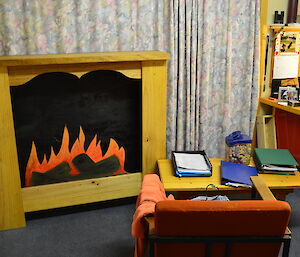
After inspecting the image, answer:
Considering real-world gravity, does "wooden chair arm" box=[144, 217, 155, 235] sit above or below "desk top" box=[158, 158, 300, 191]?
above

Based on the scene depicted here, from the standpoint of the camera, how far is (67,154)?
98.7 inches

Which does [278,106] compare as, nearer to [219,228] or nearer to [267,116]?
[267,116]

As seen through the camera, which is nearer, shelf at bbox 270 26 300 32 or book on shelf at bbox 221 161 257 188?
book on shelf at bbox 221 161 257 188

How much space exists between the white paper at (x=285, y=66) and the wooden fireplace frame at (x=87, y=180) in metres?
1.15

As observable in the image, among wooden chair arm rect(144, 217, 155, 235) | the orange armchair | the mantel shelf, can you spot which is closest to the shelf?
the mantel shelf

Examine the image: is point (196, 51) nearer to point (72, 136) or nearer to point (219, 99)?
point (219, 99)

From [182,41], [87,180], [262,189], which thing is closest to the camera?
[262,189]

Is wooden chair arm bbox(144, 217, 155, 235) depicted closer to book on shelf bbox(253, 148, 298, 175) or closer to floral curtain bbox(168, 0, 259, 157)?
book on shelf bbox(253, 148, 298, 175)

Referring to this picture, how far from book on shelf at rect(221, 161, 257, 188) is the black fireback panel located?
2.15ft

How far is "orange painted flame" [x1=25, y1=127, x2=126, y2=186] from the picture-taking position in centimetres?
246

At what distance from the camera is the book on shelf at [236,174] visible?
7.37 ft

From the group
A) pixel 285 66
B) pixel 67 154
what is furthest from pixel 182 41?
pixel 67 154

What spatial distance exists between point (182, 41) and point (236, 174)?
1.08 meters

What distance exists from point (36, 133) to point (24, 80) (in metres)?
0.38
